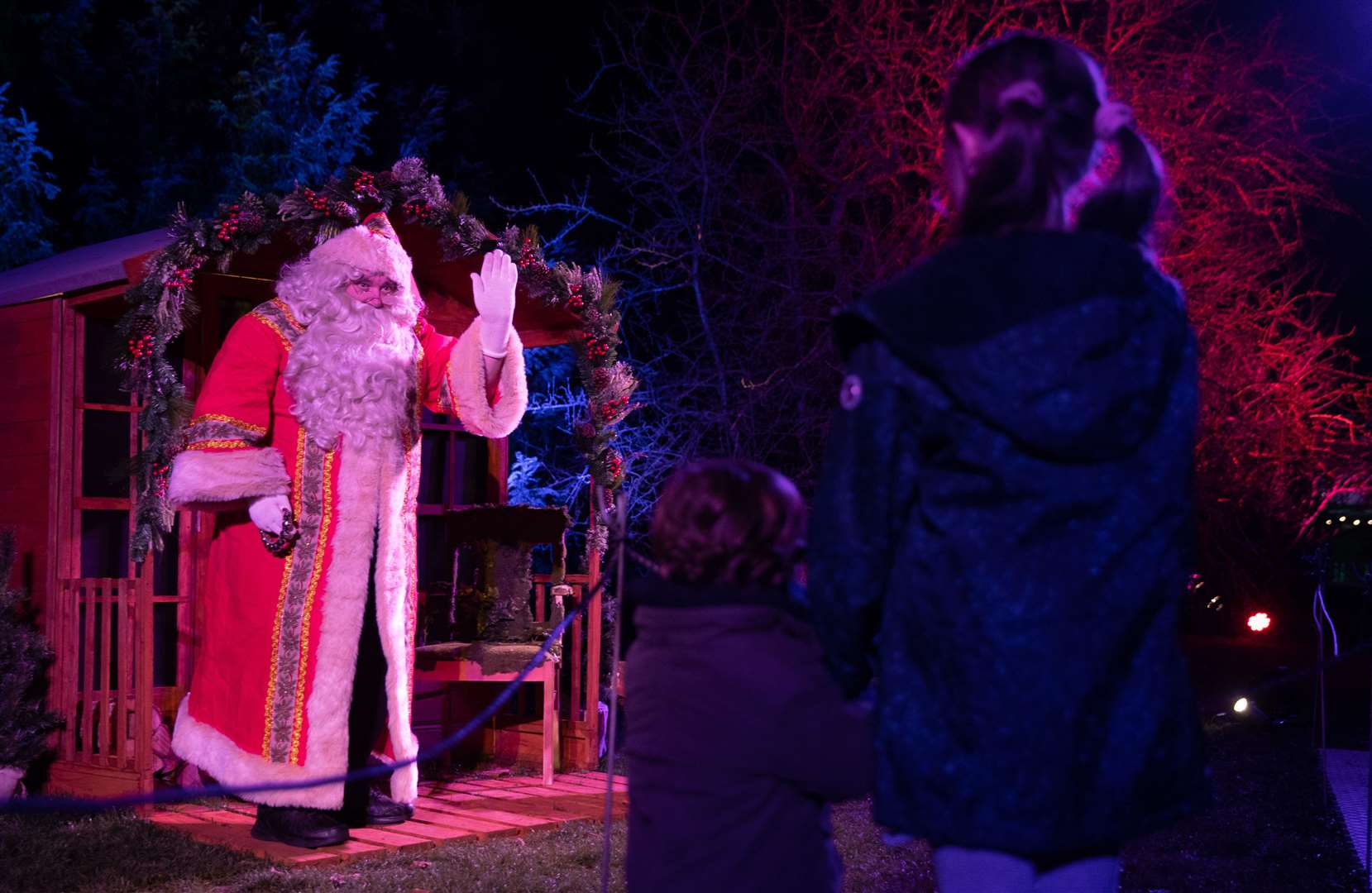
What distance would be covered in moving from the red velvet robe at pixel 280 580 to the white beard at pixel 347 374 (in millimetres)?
51

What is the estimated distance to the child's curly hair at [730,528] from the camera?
2.07m

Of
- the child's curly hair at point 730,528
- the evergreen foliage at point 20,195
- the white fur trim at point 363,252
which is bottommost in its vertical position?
the child's curly hair at point 730,528

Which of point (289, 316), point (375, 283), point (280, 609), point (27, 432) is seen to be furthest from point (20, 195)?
point (280, 609)

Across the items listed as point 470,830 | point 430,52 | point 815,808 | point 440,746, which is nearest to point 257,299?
point 470,830

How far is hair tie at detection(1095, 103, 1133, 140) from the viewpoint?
1.85 meters

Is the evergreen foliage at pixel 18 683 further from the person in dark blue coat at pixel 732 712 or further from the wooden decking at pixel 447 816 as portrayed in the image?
the person in dark blue coat at pixel 732 712

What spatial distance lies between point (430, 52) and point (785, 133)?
28.6ft

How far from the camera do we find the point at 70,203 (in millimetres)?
14906

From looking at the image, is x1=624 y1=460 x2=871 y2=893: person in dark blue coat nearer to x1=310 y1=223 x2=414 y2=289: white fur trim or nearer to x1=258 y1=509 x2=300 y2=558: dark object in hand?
x1=258 y1=509 x2=300 y2=558: dark object in hand

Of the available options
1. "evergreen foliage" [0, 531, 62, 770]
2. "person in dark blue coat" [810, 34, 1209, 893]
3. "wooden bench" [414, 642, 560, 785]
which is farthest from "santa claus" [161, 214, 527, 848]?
"person in dark blue coat" [810, 34, 1209, 893]

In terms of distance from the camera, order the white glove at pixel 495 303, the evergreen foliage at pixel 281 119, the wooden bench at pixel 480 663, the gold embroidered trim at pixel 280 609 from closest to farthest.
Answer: the gold embroidered trim at pixel 280 609, the white glove at pixel 495 303, the wooden bench at pixel 480 663, the evergreen foliage at pixel 281 119

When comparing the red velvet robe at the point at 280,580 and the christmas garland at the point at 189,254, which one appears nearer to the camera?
the red velvet robe at the point at 280,580

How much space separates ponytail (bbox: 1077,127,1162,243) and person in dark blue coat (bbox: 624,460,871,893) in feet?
2.09

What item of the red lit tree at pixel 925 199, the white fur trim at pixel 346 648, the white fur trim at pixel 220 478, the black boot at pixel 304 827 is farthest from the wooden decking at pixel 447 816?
the red lit tree at pixel 925 199
